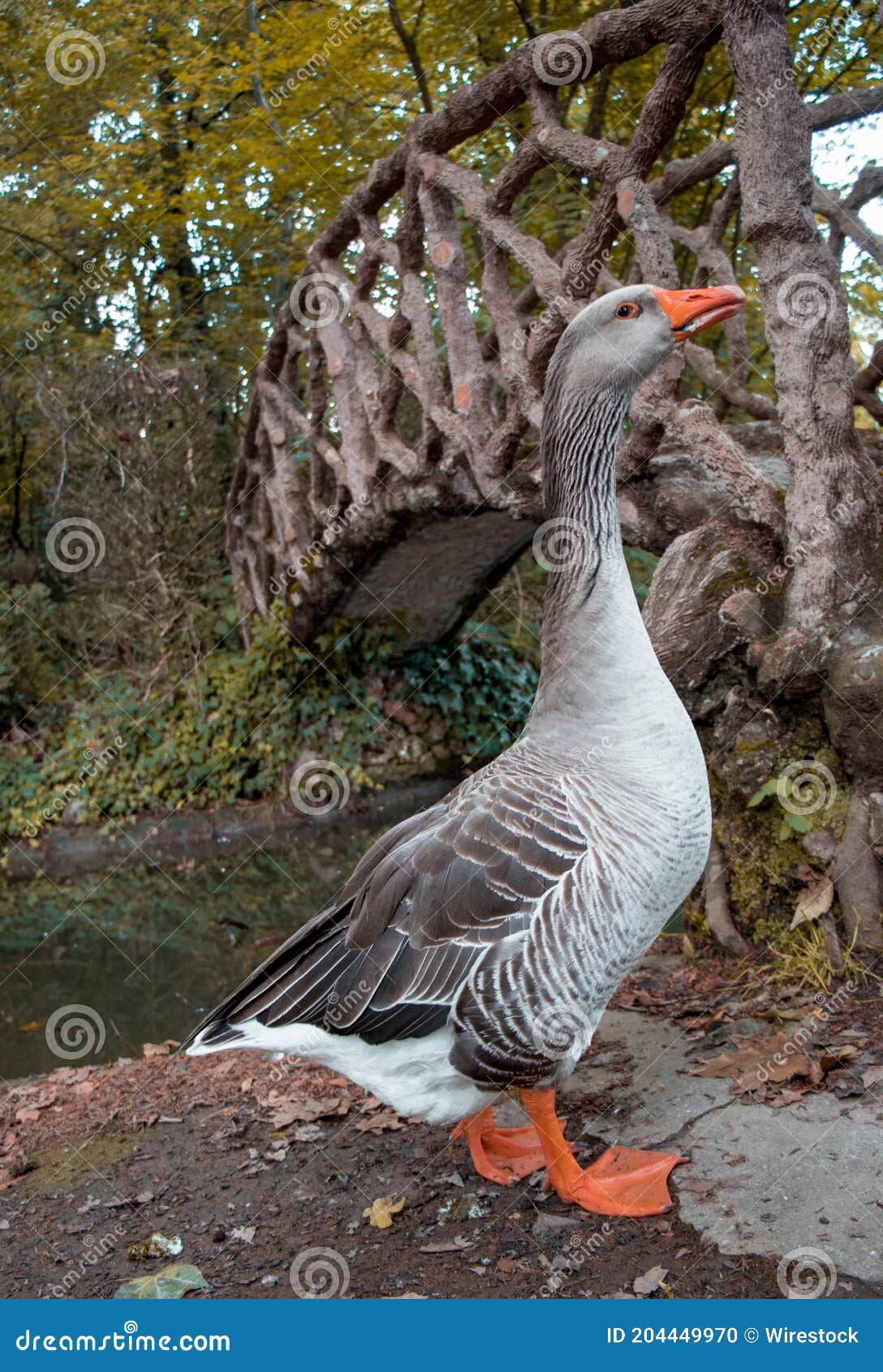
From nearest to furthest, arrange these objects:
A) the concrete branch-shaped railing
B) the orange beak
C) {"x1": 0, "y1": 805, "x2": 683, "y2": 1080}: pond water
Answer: the orange beak → the concrete branch-shaped railing → {"x1": 0, "y1": 805, "x2": 683, "y2": 1080}: pond water

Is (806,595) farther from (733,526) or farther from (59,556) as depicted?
(59,556)

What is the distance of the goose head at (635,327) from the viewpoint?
3598 millimetres

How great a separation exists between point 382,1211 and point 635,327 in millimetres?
3230

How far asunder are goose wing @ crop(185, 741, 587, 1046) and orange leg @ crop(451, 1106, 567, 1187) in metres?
0.73

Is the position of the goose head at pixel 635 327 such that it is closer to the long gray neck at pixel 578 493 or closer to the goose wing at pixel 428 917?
the long gray neck at pixel 578 493

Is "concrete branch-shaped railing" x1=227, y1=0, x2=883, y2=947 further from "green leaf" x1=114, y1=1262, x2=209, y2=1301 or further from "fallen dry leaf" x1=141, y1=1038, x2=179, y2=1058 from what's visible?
"fallen dry leaf" x1=141, y1=1038, x2=179, y2=1058

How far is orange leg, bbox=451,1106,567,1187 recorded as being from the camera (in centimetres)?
379

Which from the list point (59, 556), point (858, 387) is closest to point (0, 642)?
point (59, 556)

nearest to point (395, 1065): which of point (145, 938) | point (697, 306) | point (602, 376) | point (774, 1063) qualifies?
point (774, 1063)

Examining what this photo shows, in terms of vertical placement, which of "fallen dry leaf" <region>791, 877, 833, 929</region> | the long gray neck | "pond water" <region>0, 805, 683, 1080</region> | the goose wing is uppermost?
the long gray neck

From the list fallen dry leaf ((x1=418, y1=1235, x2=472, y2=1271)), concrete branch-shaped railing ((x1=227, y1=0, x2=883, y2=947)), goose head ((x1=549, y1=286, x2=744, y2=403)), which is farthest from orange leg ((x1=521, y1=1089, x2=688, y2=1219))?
goose head ((x1=549, y1=286, x2=744, y2=403))

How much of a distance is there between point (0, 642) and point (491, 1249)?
12.7 m

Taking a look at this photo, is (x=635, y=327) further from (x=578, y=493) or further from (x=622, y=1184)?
(x=622, y=1184)

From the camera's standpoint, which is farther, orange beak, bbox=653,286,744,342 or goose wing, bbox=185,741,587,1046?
orange beak, bbox=653,286,744,342
